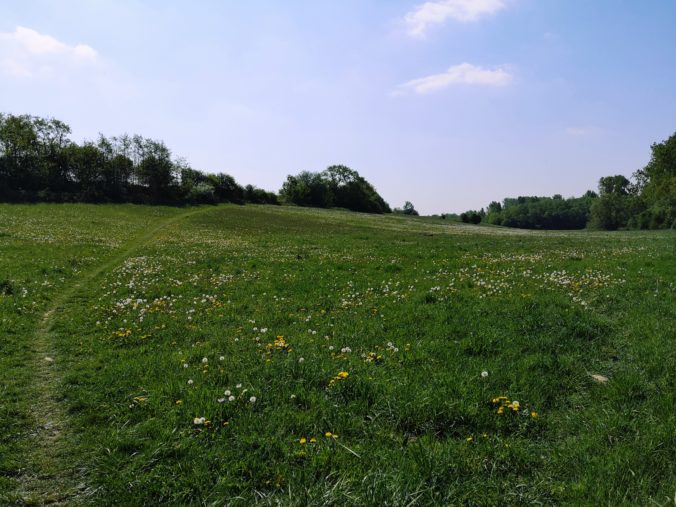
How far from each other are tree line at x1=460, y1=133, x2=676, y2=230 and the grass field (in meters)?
58.6

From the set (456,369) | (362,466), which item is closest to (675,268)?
(456,369)

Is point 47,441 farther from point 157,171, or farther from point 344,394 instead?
point 157,171

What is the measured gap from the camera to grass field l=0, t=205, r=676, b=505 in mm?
5039

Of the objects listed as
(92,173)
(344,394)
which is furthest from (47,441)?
(92,173)

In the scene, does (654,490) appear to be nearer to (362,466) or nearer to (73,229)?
(362,466)


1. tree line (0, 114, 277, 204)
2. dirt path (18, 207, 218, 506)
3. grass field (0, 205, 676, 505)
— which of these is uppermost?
tree line (0, 114, 277, 204)

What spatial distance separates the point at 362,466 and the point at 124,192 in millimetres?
80838

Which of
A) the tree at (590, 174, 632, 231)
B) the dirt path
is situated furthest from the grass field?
the tree at (590, 174, 632, 231)

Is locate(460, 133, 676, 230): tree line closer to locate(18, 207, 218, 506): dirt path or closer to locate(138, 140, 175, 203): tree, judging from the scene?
locate(18, 207, 218, 506): dirt path

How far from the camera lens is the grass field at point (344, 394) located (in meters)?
5.04

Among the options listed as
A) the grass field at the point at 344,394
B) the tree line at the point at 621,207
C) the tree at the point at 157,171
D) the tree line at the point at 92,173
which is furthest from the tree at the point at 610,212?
the grass field at the point at 344,394

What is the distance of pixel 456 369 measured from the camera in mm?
7906

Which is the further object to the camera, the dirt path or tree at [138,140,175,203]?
tree at [138,140,175,203]

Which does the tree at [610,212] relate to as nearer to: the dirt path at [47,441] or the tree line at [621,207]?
the tree line at [621,207]
